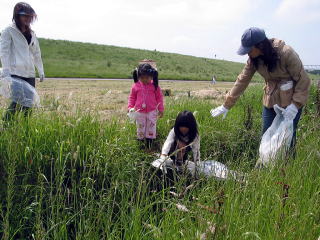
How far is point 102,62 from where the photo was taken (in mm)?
34594

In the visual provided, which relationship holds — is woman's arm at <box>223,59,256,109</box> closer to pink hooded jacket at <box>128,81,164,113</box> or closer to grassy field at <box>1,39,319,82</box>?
pink hooded jacket at <box>128,81,164,113</box>

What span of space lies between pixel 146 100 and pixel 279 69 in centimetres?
167

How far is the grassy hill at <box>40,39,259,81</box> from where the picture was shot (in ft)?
92.6

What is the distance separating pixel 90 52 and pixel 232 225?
38735mm

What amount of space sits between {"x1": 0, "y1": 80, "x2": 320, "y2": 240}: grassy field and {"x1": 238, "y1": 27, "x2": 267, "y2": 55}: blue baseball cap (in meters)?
1.00

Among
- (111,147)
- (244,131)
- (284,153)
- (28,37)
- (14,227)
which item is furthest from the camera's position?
(244,131)

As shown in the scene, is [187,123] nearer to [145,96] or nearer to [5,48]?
[145,96]

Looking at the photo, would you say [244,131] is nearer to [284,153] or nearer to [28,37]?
[284,153]

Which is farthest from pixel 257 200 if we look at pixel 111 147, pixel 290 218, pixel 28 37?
pixel 28 37

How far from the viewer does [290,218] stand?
210cm

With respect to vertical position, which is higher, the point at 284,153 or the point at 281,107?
the point at 281,107

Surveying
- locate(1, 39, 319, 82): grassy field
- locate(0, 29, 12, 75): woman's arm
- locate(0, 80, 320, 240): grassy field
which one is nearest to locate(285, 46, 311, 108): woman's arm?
locate(0, 80, 320, 240): grassy field

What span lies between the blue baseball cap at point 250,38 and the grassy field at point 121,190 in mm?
1001

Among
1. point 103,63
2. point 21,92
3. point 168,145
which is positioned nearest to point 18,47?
point 21,92
